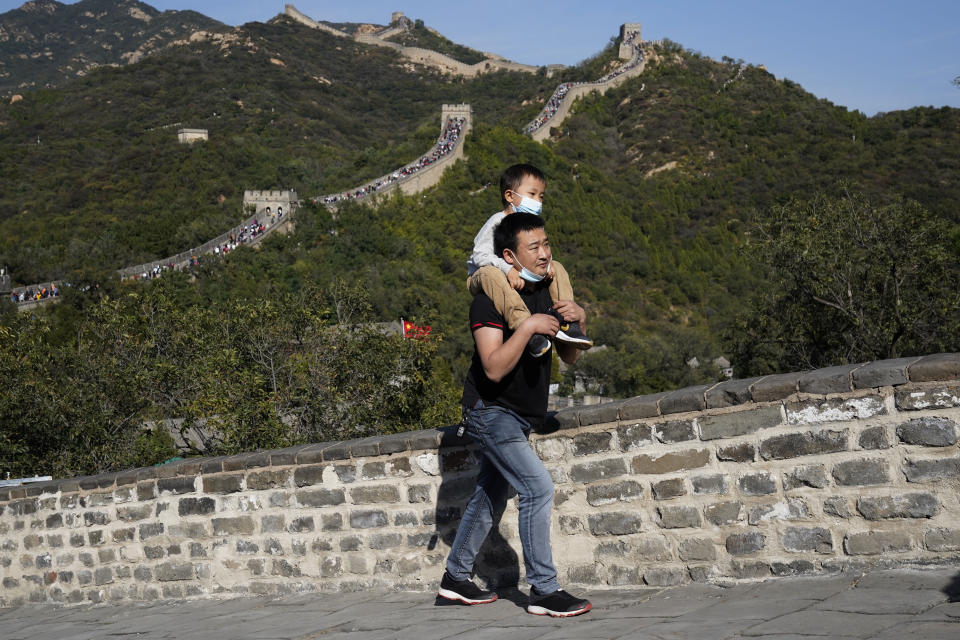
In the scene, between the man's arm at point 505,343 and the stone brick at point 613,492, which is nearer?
the man's arm at point 505,343

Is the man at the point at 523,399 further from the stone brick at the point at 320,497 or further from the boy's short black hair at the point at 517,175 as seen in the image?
the stone brick at the point at 320,497

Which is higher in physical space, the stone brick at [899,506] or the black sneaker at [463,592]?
the stone brick at [899,506]

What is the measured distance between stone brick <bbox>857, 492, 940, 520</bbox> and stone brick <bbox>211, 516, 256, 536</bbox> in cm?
363

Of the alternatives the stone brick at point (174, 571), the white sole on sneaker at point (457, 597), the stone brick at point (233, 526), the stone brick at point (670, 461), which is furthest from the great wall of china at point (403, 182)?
the stone brick at point (670, 461)

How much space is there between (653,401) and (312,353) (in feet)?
47.2

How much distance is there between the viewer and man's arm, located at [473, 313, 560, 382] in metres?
4.25

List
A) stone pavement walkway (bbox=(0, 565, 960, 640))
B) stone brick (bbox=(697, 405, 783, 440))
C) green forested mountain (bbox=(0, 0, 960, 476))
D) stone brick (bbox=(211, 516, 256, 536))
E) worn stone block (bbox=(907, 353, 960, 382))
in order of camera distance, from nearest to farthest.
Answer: stone pavement walkway (bbox=(0, 565, 960, 640)), worn stone block (bbox=(907, 353, 960, 382)), stone brick (bbox=(697, 405, 783, 440)), stone brick (bbox=(211, 516, 256, 536)), green forested mountain (bbox=(0, 0, 960, 476))

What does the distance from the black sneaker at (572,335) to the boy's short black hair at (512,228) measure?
39cm

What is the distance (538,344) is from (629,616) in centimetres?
123

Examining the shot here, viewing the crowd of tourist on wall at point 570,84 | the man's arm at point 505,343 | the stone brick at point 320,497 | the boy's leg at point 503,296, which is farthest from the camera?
the crowd of tourist on wall at point 570,84

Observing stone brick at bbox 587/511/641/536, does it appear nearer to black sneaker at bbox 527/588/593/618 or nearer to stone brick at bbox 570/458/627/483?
stone brick at bbox 570/458/627/483

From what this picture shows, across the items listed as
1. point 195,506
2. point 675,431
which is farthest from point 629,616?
point 195,506

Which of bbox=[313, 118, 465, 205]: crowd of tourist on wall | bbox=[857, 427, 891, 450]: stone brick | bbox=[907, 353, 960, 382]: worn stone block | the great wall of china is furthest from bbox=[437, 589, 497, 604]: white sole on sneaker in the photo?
bbox=[313, 118, 465, 205]: crowd of tourist on wall

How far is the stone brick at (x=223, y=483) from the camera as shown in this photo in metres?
6.25
